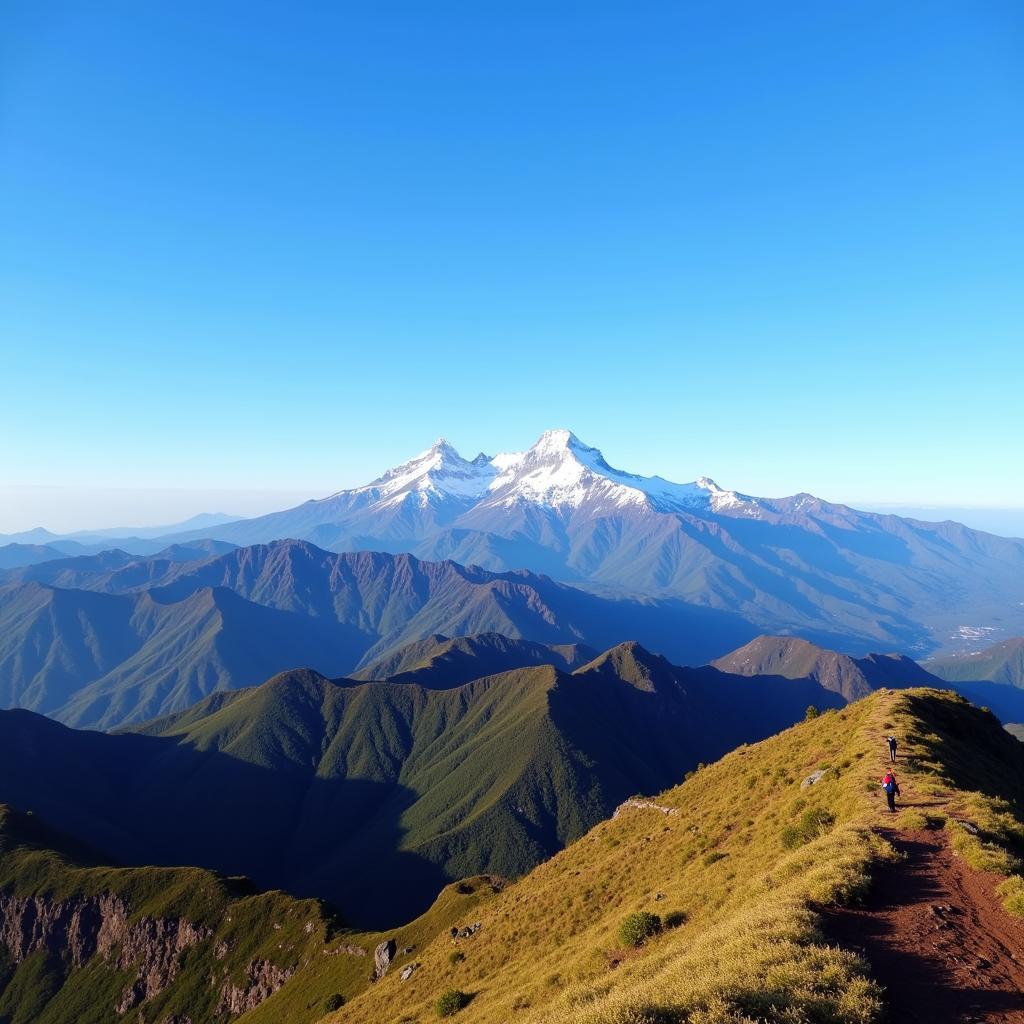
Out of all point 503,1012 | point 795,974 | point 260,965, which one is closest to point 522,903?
point 503,1012

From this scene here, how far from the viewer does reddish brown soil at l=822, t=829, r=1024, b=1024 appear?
1653 cm

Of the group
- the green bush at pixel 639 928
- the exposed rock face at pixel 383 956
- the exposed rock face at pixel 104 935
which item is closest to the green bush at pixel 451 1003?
the green bush at pixel 639 928

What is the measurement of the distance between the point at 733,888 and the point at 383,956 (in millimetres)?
76991

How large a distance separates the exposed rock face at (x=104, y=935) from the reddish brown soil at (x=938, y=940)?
147320 millimetres

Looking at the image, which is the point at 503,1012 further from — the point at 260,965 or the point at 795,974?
the point at 260,965

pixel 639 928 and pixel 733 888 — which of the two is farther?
pixel 733 888

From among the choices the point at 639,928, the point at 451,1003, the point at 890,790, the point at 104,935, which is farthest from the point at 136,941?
the point at 890,790

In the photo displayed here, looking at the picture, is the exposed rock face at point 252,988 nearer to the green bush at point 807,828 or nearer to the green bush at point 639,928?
the green bush at point 639,928

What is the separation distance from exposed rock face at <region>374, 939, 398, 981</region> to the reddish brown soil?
8263 cm

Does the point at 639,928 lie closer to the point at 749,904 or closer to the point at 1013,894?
the point at 749,904

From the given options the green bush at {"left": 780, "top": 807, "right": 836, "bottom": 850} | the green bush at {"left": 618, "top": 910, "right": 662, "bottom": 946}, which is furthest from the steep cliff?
the green bush at {"left": 780, "top": 807, "right": 836, "bottom": 850}

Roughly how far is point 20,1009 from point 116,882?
35517 millimetres

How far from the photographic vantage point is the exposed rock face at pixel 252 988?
108 meters

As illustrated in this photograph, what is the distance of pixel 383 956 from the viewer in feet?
278
